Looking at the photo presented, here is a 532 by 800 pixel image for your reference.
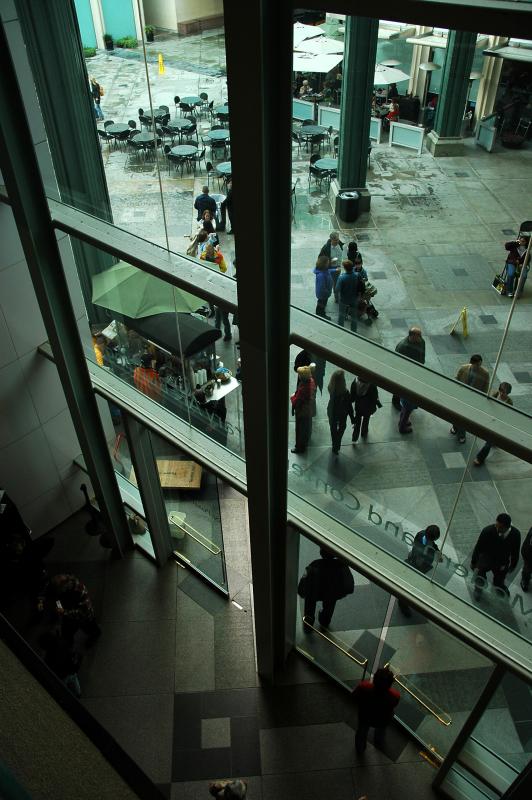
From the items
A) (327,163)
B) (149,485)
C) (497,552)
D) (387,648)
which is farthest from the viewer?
(149,485)

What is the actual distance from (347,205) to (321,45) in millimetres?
1108

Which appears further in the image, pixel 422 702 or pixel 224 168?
pixel 422 702

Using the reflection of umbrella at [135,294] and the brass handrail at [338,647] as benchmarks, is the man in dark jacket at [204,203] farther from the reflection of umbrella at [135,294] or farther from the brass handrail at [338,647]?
the brass handrail at [338,647]

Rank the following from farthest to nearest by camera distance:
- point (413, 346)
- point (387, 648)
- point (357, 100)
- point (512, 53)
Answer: point (387, 648), point (413, 346), point (357, 100), point (512, 53)

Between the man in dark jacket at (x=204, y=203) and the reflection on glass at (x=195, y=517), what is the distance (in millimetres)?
4049

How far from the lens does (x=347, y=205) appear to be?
16.1 ft

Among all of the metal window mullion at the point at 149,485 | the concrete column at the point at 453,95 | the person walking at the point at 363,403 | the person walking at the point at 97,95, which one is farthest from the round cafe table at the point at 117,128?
the metal window mullion at the point at 149,485

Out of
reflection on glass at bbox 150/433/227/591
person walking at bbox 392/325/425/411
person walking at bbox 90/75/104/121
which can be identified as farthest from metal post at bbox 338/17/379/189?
reflection on glass at bbox 150/433/227/591

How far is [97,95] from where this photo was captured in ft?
19.8

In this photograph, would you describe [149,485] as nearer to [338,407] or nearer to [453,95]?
[338,407]

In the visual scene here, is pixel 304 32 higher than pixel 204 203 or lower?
higher

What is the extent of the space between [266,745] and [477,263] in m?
6.06

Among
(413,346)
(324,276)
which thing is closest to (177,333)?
(324,276)

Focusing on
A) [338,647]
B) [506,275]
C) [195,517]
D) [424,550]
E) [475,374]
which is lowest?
[338,647]
